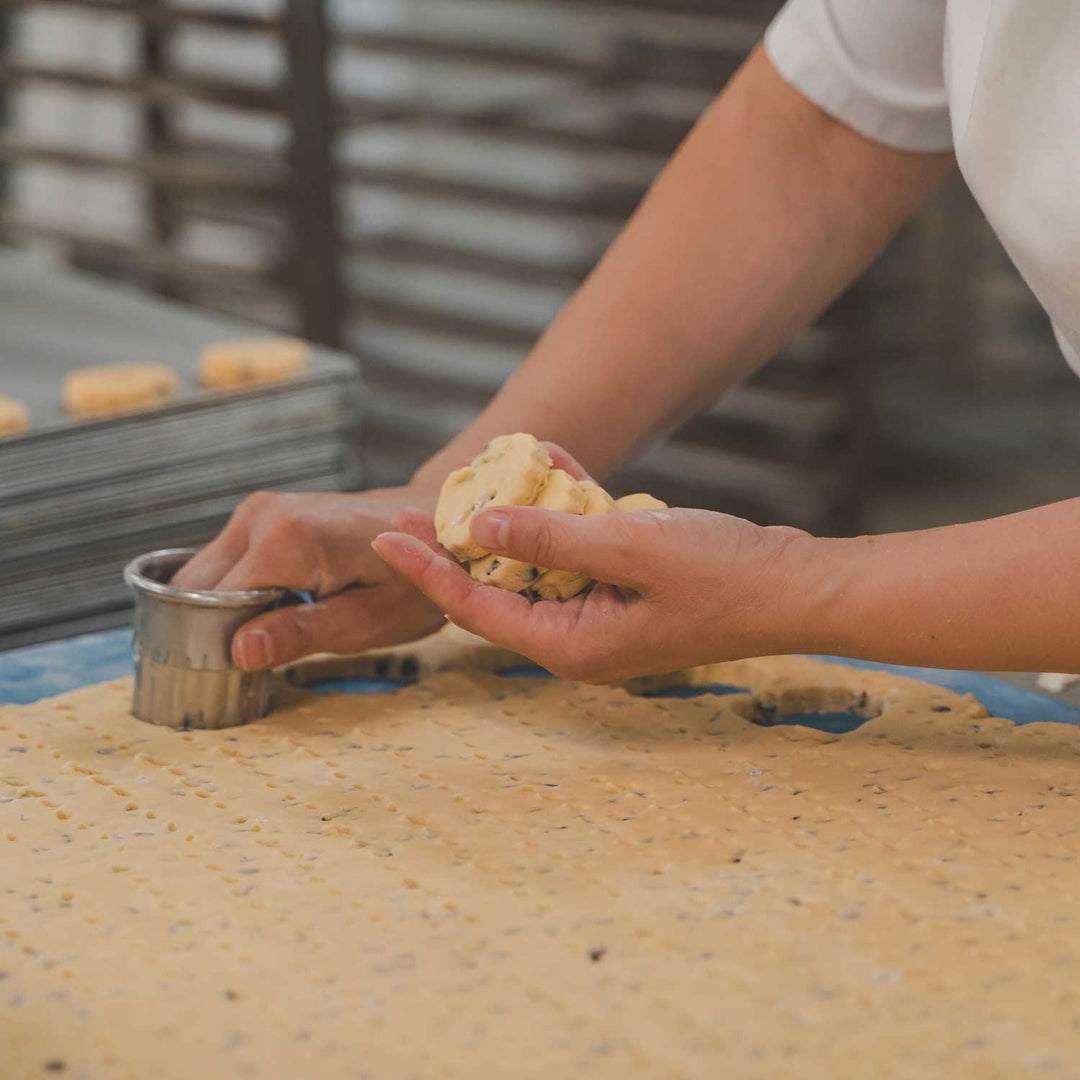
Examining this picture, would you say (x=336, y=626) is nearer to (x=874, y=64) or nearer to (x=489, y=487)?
(x=489, y=487)

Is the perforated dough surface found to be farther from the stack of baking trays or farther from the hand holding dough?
the stack of baking trays

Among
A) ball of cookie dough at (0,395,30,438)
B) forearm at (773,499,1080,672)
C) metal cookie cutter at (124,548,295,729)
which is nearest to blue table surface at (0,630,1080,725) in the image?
metal cookie cutter at (124,548,295,729)

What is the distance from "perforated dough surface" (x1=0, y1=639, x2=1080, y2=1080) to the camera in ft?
3.18

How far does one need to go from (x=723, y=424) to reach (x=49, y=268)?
5.01 ft

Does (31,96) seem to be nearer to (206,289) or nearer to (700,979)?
(206,289)

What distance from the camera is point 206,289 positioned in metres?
4.54

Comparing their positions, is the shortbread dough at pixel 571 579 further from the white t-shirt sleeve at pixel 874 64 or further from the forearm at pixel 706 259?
the white t-shirt sleeve at pixel 874 64

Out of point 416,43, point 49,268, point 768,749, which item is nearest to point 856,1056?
point 768,749

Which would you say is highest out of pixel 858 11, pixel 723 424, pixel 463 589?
pixel 858 11

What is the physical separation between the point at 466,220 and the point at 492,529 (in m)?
3.69

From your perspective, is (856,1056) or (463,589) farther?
(463,589)

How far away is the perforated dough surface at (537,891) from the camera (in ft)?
3.18

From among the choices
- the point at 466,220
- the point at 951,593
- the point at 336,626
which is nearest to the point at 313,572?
the point at 336,626

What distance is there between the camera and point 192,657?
55.8 inches
